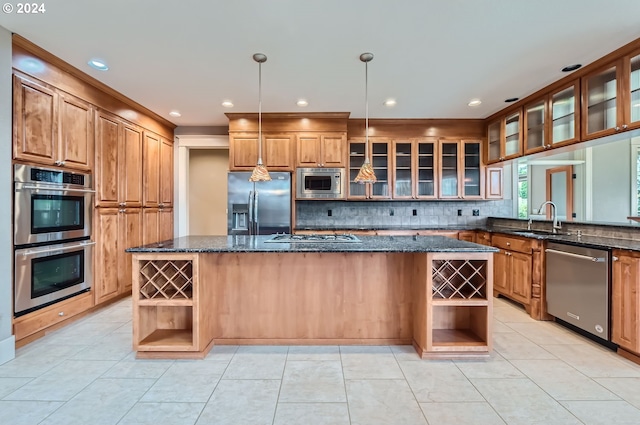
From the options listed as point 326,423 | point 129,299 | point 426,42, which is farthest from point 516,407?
point 129,299

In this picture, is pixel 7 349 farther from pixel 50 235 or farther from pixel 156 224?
pixel 156 224

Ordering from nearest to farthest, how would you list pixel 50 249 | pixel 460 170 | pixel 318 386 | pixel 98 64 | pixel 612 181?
pixel 318 386, pixel 50 249, pixel 98 64, pixel 460 170, pixel 612 181

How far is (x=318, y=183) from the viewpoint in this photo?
14.8ft

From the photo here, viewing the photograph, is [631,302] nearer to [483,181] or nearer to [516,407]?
[516,407]

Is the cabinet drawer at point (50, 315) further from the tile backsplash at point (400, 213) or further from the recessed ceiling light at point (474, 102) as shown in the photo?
the recessed ceiling light at point (474, 102)

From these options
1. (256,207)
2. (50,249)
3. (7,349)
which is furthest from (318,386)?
(256,207)

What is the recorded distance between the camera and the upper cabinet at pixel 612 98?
8.30ft

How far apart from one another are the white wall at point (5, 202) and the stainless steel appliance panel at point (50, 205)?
89 millimetres

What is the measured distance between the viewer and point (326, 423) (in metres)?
1.64

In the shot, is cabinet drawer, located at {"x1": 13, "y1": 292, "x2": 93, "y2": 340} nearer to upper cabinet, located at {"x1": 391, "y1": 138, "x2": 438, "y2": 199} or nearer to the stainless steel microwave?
the stainless steel microwave

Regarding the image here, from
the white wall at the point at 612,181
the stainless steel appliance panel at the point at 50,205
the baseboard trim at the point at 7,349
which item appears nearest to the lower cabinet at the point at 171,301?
the baseboard trim at the point at 7,349

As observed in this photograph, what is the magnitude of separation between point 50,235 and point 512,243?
4809 millimetres

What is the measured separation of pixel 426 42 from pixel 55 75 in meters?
3.34

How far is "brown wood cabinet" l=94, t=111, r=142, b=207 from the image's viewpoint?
3.35 m
